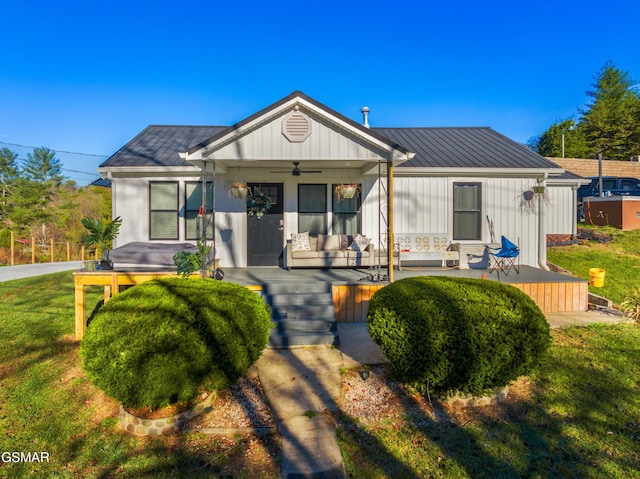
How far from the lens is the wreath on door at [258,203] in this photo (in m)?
8.88

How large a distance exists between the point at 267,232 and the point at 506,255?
212 inches

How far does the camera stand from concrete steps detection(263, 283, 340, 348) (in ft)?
18.0

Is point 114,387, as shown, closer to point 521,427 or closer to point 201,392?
point 201,392

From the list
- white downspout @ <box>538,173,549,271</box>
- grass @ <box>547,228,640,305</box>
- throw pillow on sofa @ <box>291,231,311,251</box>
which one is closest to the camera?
throw pillow on sofa @ <box>291,231,311,251</box>

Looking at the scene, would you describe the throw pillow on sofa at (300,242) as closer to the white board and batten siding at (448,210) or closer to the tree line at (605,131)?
the white board and batten siding at (448,210)

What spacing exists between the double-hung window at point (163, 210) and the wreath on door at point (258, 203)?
1.81 metres

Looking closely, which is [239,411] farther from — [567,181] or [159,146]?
[567,181]

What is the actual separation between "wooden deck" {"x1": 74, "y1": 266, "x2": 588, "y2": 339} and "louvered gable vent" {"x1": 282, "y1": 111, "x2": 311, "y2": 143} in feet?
8.63

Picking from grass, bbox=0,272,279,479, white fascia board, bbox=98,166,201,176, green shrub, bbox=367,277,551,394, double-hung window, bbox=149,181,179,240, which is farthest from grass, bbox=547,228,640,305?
double-hung window, bbox=149,181,179,240

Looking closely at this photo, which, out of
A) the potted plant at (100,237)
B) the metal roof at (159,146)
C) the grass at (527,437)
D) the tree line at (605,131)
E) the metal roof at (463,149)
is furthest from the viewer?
the tree line at (605,131)

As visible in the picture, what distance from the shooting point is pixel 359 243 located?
870cm

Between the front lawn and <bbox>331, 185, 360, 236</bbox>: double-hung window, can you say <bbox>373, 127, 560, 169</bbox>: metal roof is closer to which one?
<bbox>331, 185, 360, 236</bbox>: double-hung window

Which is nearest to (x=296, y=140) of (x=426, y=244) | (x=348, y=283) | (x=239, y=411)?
(x=348, y=283)

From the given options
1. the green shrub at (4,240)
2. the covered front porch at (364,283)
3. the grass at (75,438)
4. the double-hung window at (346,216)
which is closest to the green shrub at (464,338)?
the grass at (75,438)
